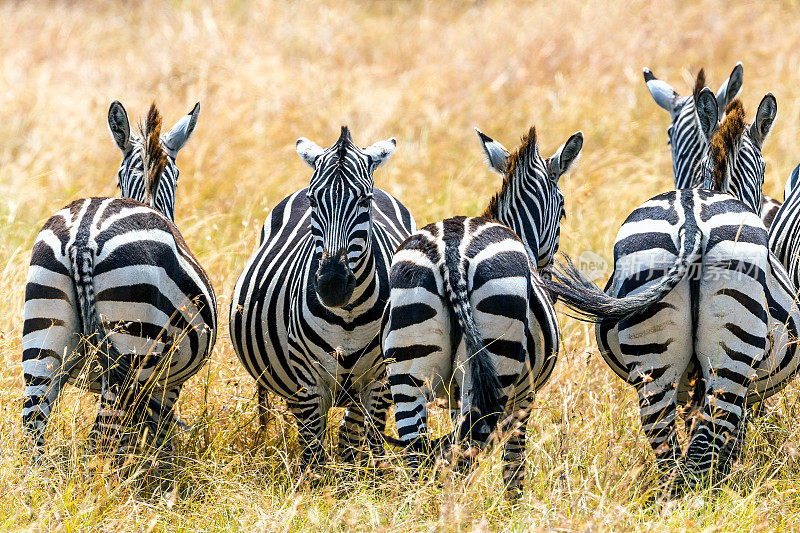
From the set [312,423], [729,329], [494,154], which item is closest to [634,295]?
[729,329]

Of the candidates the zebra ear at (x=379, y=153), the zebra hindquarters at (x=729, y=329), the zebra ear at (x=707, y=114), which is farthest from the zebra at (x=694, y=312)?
the zebra ear at (x=707, y=114)

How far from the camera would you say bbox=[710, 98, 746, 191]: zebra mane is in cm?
491

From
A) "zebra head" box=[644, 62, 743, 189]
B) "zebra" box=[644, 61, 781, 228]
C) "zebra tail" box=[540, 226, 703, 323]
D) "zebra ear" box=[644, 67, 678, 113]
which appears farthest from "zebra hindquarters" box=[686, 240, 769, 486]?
"zebra ear" box=[644, 67, 678, 113]

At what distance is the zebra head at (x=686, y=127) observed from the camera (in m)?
6.02

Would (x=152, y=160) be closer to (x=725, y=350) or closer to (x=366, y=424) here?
(x=366, y=424)

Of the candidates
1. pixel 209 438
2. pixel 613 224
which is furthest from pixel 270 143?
pixel 209 438

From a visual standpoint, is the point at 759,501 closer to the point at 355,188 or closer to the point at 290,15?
the point at 355,188

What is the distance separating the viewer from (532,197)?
196 inches

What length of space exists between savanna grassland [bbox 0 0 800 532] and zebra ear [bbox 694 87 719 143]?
5.34 ft

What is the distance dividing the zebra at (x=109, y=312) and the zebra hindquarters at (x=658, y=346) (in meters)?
2.18

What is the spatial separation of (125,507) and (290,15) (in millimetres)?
13028

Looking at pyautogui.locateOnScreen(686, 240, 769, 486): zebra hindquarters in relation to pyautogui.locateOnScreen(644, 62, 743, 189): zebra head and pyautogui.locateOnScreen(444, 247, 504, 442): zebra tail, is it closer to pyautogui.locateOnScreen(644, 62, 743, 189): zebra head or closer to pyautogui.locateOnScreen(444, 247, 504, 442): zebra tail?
pyautogui.locateOnScreen(444, 247, 504, 442): zebra tail

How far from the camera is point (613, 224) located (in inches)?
349

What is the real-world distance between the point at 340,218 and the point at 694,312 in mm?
1754
